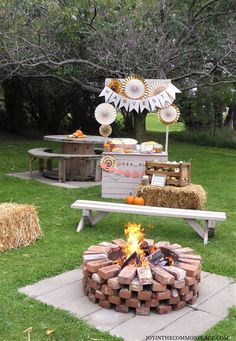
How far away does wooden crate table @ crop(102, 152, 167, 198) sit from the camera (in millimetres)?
8383

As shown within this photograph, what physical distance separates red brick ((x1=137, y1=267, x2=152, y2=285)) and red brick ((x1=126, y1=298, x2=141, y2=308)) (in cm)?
18

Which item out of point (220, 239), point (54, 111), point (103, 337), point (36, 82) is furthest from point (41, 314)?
point (54, 111)

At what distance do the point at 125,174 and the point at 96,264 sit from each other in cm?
455

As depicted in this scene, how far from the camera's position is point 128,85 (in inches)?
336

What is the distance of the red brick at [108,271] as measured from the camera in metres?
3.87

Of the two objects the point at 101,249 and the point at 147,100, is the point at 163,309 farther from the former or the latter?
the point at 147,100

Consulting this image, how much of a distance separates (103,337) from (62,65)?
10.3 metres

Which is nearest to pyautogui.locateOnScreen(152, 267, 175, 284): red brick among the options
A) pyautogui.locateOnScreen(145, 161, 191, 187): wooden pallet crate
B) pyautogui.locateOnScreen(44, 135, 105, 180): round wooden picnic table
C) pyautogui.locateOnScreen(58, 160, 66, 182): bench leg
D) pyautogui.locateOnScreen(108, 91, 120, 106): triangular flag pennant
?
pyautogui.locateOnScreen(145, 161, 191, 187): wooden pallet crate

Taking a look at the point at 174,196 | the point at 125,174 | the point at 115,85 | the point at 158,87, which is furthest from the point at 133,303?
the point at 115,85

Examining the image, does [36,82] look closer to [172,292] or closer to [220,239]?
[220,239]

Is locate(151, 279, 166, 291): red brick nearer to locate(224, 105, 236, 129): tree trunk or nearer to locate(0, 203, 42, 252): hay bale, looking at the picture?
locate(0, 203, 42, 252): hay bale

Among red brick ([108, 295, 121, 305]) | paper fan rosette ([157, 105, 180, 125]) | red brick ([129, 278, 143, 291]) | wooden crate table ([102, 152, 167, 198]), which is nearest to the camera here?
red brick ([129, 278, 143, 291])

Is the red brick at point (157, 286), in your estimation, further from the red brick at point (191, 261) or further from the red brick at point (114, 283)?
the red brick at point (191, 261)

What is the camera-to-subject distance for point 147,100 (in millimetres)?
8562
